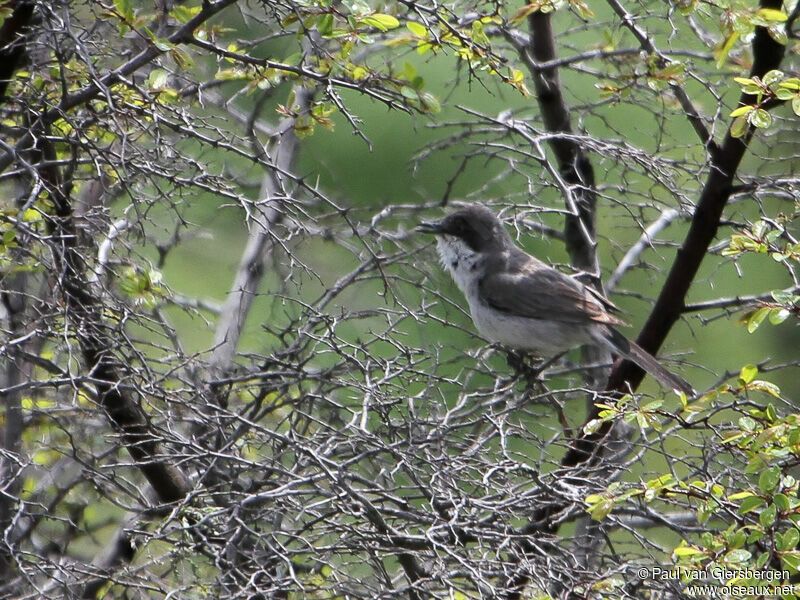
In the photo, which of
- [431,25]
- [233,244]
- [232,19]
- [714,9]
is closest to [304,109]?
[431,25]

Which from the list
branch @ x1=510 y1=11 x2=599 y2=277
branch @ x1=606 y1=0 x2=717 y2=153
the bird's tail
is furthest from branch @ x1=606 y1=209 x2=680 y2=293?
branch @ x1=606 y1=0 x2=717 y2=153

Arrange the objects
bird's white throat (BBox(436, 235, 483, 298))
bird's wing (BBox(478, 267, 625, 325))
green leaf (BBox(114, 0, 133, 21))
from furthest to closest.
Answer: bird's white throat (BBox(436, 235, 483, 298))
bird's wing (BBox(478, 267, 625, 325))
green leaf (BBox(114, 0, 133, 21))

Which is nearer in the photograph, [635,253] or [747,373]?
[747,373]

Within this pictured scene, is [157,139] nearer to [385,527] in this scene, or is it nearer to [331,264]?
[385,527]

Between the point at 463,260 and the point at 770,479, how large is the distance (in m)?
3.52

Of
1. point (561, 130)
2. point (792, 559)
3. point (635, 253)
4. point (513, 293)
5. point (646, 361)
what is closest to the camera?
point (792, 559)

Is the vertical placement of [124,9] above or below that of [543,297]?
above

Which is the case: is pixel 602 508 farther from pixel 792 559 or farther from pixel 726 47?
pixel 726 47

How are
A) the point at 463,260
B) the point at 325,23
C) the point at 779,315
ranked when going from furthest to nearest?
1. the point at 463,260
2. the point at 325,23
3. the point at 779,315

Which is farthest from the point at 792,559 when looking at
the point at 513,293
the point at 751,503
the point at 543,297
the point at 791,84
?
the point at 513,293

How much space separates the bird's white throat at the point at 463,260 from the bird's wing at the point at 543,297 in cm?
7

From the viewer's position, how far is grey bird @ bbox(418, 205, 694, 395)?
5.39 meters

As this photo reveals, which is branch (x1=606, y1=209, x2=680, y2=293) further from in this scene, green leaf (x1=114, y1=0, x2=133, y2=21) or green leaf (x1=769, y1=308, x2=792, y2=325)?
green leaf (x1=114, y1=0, x2=133, y2=21)

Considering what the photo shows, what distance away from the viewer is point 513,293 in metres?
5.65
